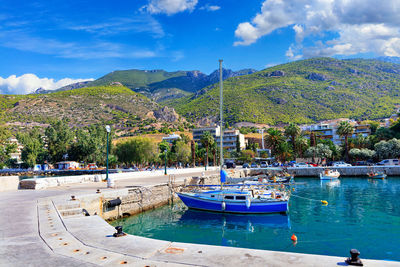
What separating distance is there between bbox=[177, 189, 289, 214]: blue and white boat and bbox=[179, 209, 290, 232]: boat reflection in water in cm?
43

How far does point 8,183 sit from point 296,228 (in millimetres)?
23042

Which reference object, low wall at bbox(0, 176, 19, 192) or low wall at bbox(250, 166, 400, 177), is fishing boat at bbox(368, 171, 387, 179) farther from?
low wall at bbox(0, 176, 19, 192)

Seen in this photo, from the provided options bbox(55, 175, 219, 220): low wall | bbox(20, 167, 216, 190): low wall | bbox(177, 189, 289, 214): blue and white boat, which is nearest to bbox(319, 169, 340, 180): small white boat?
bbox(20, 167, 216, 190): low wall

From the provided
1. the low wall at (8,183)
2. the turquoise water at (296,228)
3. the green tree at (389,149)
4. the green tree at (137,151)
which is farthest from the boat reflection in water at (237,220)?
the green tree at (389,149)

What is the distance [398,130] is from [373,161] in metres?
12.6

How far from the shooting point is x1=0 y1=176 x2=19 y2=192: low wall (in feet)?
77.4

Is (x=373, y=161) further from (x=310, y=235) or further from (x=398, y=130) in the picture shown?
(x=310, y=235)

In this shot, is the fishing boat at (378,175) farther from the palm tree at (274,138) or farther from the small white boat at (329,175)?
the palm tree at (274,138)

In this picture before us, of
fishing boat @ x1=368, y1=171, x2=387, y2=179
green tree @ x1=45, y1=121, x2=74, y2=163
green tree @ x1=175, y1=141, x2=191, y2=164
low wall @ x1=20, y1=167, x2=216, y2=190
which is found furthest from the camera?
green tree @ x1=175, y1=141, x2=191, y2=164

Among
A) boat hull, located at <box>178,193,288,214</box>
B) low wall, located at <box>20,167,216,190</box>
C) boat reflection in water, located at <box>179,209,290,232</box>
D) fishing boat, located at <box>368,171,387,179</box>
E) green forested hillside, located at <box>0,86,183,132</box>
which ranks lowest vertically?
fishing boat, located at <box>368,171,387,179</box>

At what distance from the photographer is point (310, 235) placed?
18141 mm

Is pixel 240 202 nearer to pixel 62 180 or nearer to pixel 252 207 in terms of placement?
pixel 252 207

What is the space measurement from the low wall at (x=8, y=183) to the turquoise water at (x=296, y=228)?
33.9 feet

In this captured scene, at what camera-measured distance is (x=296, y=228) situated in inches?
800
